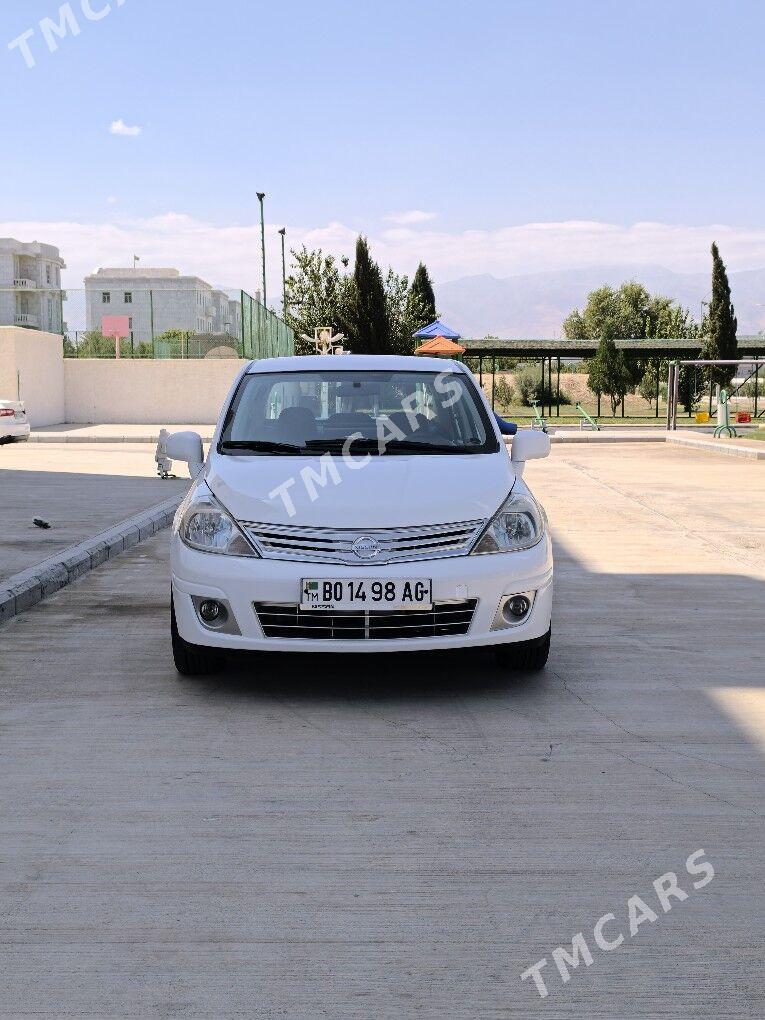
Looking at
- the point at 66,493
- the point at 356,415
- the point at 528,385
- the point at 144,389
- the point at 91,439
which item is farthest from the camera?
the point at 528,385

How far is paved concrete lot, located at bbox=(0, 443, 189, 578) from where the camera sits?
10.6 metres

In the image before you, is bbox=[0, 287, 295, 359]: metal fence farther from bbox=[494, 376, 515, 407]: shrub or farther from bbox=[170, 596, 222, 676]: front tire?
bbox=[170, 596, 222, 676]: front tire

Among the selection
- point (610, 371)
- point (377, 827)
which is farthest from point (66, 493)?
point (610, 371)

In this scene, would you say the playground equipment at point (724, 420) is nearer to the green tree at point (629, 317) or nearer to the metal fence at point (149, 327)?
the metal fence at point (149, 327)

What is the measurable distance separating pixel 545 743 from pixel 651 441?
84.4ft

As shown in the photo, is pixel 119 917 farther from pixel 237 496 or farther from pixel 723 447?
pixel 723 447

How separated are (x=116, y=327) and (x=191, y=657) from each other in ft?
113

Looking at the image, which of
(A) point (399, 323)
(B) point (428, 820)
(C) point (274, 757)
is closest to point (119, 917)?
(B) point (428, 820)

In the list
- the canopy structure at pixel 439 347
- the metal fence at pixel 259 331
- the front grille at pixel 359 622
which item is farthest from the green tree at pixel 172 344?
the front grille at pixel 359 622

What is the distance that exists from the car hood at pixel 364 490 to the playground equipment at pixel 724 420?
2510cm

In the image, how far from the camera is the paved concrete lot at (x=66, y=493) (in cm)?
1062

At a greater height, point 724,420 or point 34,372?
point 34,372

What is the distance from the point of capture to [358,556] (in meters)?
5.39

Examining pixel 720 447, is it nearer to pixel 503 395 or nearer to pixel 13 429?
pixel 13 429
